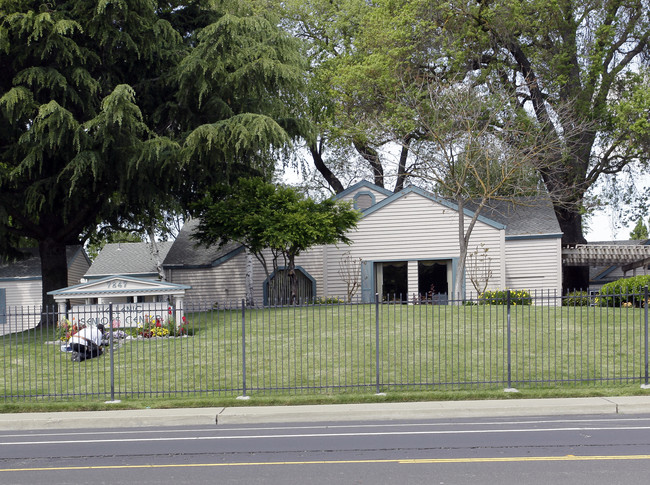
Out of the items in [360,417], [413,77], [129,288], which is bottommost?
[360,417]

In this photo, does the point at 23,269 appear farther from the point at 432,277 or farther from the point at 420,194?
the point at 432,277

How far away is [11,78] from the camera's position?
83.9ft

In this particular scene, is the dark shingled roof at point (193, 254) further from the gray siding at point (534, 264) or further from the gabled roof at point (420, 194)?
the gray siding at point (534, 264)

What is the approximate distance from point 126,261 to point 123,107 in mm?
17148

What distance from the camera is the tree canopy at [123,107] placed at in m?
23.0

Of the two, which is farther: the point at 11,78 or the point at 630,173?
the point at 630,173

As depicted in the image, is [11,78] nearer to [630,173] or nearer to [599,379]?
[599,379]

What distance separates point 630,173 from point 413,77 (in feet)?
45.6

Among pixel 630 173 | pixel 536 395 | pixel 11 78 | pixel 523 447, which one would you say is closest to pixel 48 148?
pixel 11 78

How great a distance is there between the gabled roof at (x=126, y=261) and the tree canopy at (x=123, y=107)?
25.1ft

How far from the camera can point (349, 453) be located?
960 cm

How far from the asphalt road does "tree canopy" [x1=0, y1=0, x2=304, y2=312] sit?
13065 mm

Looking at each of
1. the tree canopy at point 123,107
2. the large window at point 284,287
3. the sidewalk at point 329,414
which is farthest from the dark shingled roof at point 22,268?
the sidewalk at point 329,414

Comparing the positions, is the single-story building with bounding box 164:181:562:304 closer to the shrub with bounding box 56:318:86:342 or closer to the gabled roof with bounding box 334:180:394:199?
the gabled roof with bounding box 334:180:394:199
